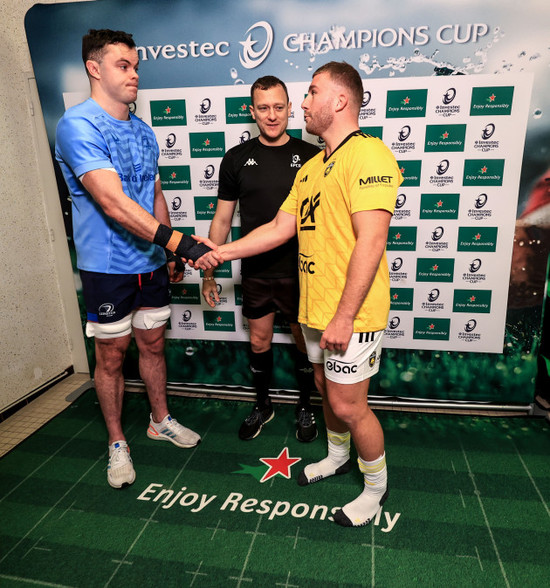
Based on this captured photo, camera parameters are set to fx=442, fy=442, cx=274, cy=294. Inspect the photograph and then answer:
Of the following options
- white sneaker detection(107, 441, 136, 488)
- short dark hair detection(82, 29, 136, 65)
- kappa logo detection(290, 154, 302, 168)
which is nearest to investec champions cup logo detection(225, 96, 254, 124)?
kappa logo detection(290, 154, 302, 168)

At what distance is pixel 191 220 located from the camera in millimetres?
2723

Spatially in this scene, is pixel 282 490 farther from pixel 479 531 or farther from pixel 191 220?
pixel 191 220

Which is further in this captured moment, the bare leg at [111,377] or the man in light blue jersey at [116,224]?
the bare leg at [111,377]

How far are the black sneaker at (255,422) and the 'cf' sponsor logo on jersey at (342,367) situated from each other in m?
0.98

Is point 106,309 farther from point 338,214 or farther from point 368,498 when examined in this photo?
point 368,498

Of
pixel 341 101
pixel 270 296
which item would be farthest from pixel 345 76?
pixel 270 296

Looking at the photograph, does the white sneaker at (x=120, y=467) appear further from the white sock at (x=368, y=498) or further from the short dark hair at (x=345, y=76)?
the short dark hair at (x=345, y=76)

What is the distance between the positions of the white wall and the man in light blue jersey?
0.99 metres

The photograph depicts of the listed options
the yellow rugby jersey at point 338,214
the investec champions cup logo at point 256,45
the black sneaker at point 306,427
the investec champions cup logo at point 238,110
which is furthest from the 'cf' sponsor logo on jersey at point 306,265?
the investec champions cup logo at point 256,45

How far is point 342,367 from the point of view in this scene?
5.38ft

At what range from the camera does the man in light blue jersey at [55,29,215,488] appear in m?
1.87

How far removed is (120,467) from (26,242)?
1657 millimetres

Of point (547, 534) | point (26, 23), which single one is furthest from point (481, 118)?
point (26, 23)

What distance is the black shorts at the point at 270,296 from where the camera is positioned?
2.35 metres
